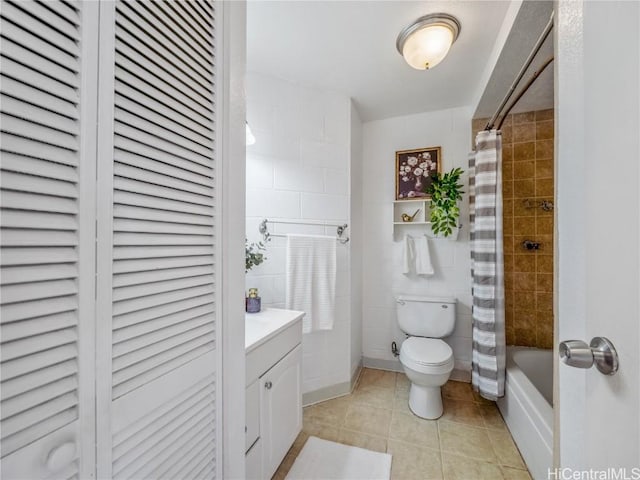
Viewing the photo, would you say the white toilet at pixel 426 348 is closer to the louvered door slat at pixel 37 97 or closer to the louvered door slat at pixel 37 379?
the louvered door slat at pixel 37 379

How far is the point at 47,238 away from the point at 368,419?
1.98 meters

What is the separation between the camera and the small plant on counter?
5.61ft

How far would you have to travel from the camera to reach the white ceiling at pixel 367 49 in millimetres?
1357

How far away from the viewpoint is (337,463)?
4.75ft

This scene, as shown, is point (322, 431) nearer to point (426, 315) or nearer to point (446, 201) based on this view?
point (426, 315)

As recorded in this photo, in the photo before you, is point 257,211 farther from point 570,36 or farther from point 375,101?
point 570,36

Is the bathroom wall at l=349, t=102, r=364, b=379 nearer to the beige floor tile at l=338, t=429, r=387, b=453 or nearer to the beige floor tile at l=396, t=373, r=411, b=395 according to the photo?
the beige floor tile at l=396, t=373, r=411, b=395

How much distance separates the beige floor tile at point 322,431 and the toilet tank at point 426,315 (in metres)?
0.96

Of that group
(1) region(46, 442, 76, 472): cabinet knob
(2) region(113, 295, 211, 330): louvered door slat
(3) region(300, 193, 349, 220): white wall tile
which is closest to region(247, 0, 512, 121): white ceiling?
(3) region(300, 193, 349, 220): white wall tile

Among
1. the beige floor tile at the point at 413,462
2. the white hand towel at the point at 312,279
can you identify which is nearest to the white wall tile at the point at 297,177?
the white hand towel at the point at 312,279

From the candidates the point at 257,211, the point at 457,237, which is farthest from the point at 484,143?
the point at 257,211

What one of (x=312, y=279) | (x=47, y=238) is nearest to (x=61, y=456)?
(x=47, y=238)

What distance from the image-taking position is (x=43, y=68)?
1.34 feet

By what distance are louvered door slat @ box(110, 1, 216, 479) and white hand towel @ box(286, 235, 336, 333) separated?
1.14m
